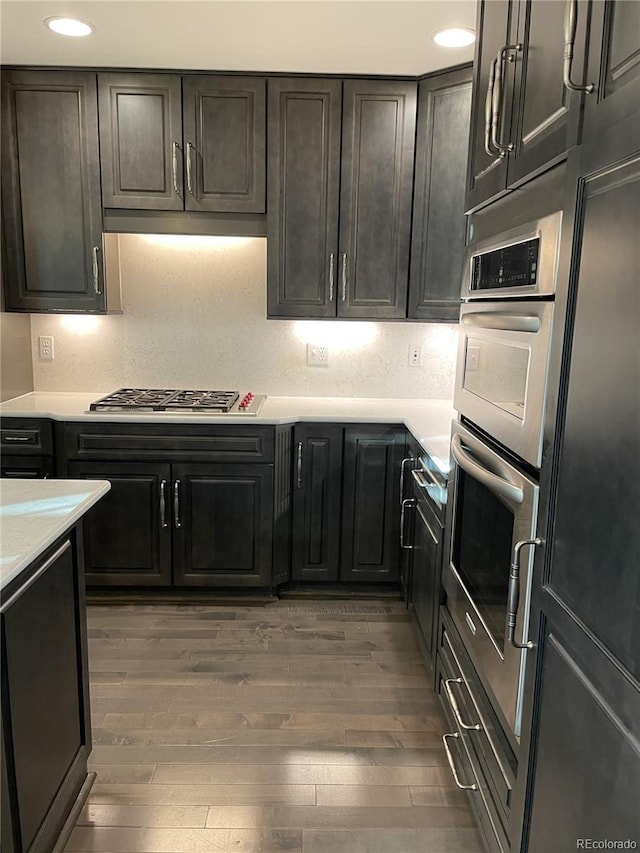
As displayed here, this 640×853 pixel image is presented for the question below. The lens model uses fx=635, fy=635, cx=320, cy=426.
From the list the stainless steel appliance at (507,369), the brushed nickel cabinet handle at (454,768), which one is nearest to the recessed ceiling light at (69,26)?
the stainless steel appliance at (507,369)

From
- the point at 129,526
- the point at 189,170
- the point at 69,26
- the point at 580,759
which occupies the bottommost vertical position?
the point at 129,526

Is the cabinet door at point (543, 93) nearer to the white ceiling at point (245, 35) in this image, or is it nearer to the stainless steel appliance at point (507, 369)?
the stainless steel appliance at point (507, 369)

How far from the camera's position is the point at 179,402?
3.12 meters

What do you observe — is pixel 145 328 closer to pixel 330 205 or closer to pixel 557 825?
pixel 330 205

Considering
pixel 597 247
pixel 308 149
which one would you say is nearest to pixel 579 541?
pixel 597 247

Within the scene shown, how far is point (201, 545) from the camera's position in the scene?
3068 millimetres

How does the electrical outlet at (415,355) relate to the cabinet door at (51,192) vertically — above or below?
below

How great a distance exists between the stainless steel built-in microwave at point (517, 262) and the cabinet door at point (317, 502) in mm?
1417

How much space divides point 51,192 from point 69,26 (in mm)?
764

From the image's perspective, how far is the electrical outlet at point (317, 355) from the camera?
3.46 meters

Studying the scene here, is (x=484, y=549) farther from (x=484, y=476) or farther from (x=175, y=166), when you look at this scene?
(x=175, y=166)

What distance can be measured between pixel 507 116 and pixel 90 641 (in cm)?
252

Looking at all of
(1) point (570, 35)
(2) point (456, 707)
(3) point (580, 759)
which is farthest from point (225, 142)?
(3) point (580, 759)

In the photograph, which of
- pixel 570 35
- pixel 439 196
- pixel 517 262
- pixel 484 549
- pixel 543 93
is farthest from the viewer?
pixel 439 196
